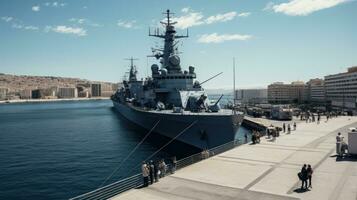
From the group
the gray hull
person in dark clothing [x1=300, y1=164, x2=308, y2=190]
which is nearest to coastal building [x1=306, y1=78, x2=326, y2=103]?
the gray hull

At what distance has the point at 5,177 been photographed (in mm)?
28609

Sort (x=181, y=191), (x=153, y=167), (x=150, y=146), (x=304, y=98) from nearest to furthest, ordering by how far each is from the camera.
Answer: (x=181, y=191) → (x=153, y=167) → (x=150, y=146) → (x=304, y=98)

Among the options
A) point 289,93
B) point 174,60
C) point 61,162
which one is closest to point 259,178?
point 61,162

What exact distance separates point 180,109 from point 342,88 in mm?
98835

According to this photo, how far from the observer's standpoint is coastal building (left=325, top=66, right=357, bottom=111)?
10538 cm

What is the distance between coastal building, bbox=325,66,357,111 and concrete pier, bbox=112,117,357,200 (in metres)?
79.0

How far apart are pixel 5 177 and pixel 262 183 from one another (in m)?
22.5

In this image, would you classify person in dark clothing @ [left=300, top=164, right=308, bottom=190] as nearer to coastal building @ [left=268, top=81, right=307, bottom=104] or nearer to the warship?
the warship

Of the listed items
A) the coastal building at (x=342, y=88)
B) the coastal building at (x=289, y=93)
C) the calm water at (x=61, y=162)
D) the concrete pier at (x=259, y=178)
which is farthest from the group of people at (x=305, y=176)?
the coastal building at (x=289, y=93)

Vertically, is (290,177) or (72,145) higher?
(290,177)

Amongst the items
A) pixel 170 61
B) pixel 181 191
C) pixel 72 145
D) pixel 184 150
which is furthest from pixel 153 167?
pixel 170 61

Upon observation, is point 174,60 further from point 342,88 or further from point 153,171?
point 342,88

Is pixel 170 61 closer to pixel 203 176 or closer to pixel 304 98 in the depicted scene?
pixel 203 176

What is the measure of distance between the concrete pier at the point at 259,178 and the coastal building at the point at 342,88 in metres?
79.0
